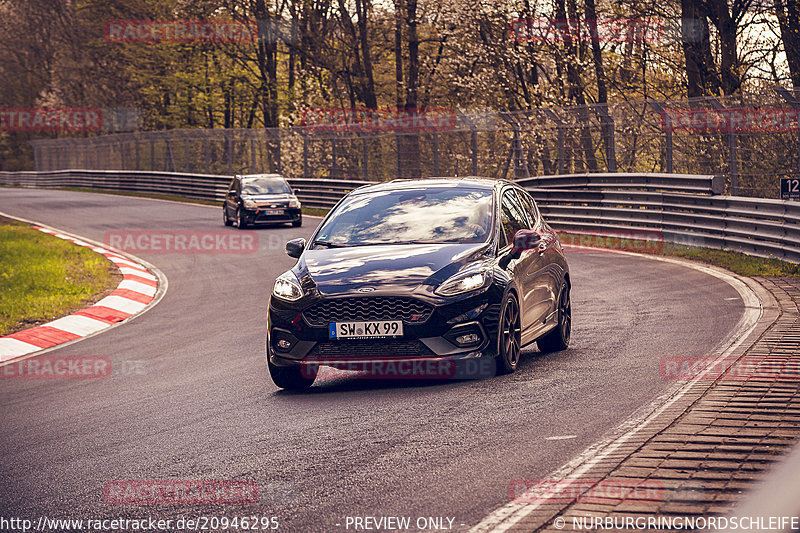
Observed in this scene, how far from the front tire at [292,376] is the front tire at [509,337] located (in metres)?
1.41

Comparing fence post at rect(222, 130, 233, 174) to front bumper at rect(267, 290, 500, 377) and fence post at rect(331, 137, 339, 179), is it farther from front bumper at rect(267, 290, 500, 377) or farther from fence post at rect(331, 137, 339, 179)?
front bumper at rect(267, 290, 500, 377)

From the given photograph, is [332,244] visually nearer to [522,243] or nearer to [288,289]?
[288,289]

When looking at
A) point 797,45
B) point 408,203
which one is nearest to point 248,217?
point 797,45

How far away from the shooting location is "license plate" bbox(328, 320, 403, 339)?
7.80 metres

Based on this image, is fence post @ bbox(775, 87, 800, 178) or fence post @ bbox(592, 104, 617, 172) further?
fence post @ bbox(592, 104, 617, 172)

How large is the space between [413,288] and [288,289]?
101 centimetres

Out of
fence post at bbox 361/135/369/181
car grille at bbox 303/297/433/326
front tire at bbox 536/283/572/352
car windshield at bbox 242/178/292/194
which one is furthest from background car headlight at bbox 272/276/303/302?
fence post at bbox 361/135/369/181

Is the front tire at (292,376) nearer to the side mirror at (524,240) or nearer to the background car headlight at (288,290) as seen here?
the background car headlight at (288,290)

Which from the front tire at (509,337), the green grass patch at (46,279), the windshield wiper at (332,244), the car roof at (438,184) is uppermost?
the car roof at (438,184)

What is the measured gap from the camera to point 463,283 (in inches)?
317

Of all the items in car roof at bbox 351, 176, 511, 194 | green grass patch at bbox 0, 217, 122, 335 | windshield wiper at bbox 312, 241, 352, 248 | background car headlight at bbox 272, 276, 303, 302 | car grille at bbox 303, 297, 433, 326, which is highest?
car roof at bbox 351, 176, 511, 194

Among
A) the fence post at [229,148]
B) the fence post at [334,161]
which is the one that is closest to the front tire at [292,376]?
the fence post at [334,161]

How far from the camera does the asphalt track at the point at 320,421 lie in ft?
16.8

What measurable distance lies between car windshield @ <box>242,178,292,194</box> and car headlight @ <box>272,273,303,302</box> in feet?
70.5
